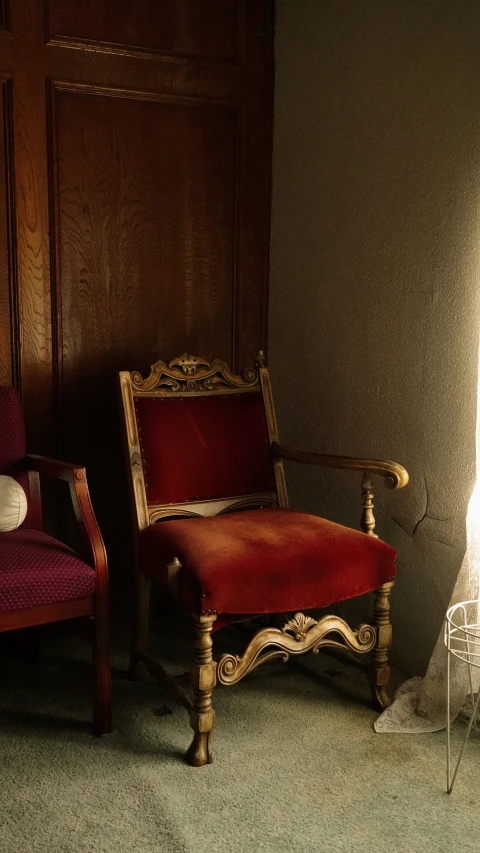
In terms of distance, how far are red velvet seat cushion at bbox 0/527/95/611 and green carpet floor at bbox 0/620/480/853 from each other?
393mm

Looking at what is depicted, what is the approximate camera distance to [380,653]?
2.34 meters

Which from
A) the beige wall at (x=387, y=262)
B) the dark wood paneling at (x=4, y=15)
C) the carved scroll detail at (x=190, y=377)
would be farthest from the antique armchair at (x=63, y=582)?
the dark wood paneling at (x=4, y=15)

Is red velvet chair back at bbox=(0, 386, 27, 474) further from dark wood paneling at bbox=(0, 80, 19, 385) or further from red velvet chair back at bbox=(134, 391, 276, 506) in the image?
red velvet chair back at bbox=(134, 391, 276, 506)

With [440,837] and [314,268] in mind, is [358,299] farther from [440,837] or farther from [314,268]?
[440,837]

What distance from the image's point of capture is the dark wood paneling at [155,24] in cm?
271

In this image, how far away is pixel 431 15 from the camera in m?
2.36

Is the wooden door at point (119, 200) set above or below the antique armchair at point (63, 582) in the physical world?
above

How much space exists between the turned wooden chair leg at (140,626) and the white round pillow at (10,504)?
400mm

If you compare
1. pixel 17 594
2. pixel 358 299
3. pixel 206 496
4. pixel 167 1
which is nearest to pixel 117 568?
pixel 206 496

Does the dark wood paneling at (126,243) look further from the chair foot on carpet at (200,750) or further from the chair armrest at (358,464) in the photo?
the chair foot on carpet at (200,750)

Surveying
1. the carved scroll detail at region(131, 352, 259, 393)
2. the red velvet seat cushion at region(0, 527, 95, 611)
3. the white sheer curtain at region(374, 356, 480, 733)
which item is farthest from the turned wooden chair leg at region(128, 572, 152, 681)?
the white sheer curtain at region(374, 356, 480, 733)

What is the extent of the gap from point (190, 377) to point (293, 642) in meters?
0.90

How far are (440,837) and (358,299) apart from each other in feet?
5.19

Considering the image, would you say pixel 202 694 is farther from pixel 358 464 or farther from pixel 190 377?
pixel 190 377
